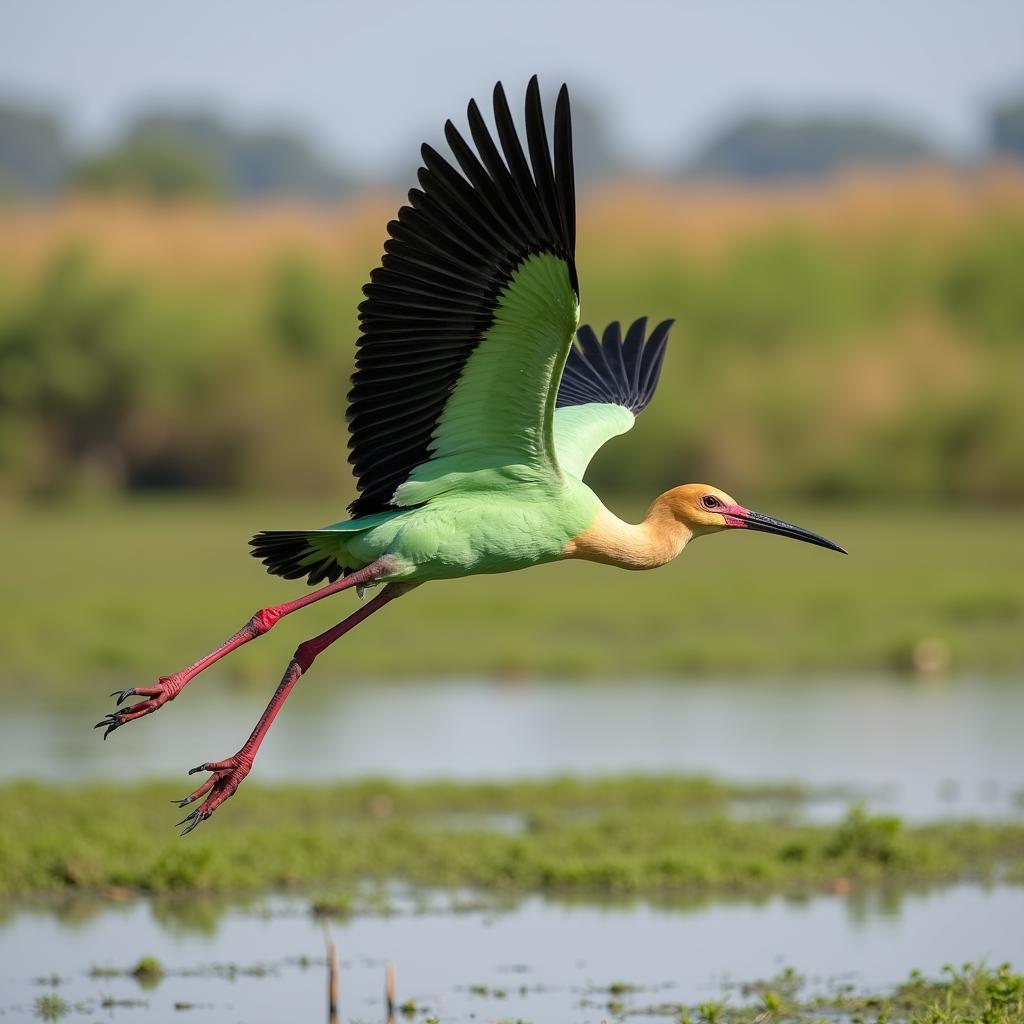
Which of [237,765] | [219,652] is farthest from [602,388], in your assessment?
[237,765]

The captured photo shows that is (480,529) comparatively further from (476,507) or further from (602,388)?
(602,388)

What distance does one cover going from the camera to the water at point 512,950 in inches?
298

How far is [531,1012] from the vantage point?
7.39 m

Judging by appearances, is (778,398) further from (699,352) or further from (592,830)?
(592,830)

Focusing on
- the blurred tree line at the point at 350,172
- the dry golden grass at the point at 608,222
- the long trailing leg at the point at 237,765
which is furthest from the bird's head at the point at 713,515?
the blurred tree line at the point at 350,172

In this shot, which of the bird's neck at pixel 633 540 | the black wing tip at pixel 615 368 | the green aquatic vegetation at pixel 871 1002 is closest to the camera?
the green aquatic vegetation at pixel 871 1002

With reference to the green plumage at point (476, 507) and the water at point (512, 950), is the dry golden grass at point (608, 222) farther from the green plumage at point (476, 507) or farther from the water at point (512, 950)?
the green plumage at point (476, 507)

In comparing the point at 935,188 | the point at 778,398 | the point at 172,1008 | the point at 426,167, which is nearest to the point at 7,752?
the point at 172,1008

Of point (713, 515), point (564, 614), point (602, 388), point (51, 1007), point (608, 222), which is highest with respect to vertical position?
point (608, 222)

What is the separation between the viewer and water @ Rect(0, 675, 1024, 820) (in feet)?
40.3

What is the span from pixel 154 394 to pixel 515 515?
28.3 metres

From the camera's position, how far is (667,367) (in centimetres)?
3316

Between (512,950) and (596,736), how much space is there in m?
5.63

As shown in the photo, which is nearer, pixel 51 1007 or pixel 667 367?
pixel 51 1007
